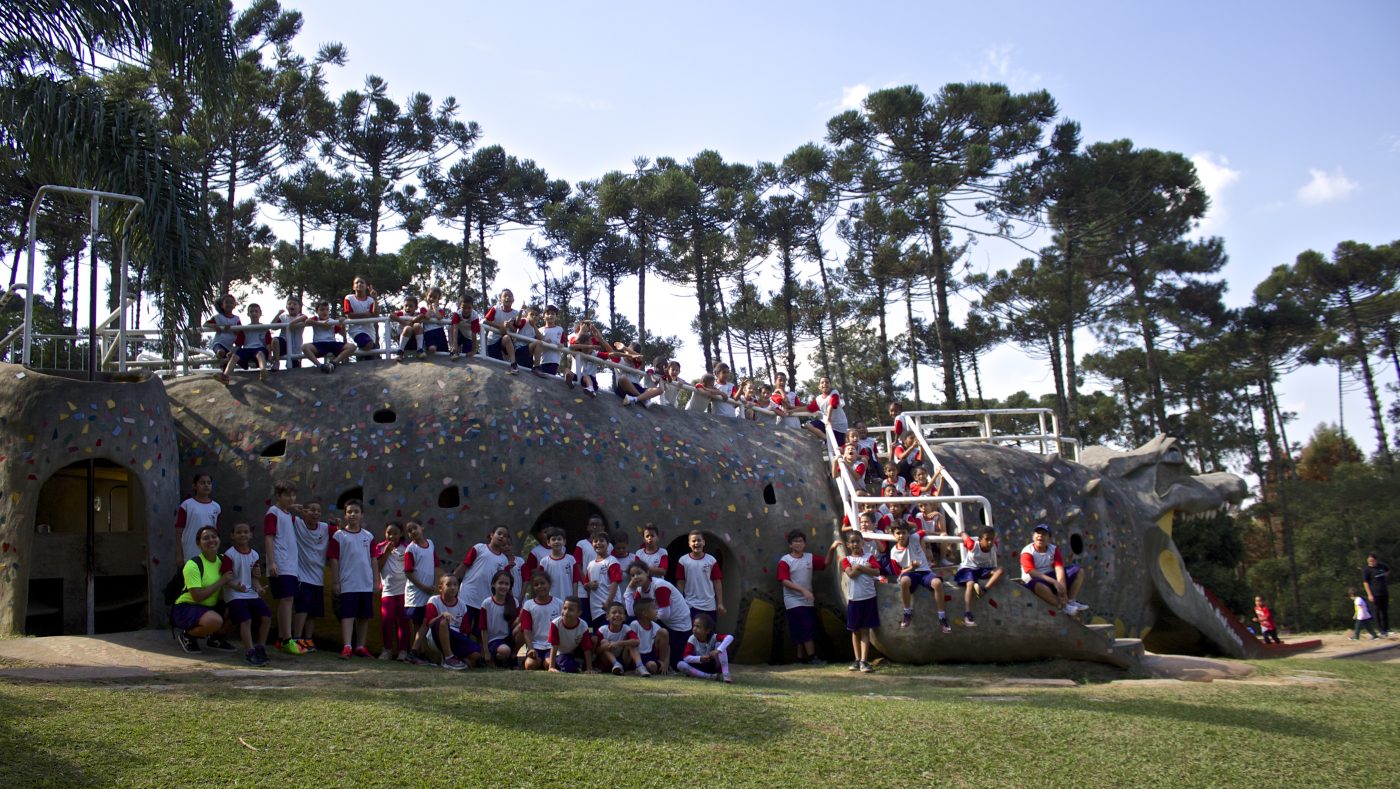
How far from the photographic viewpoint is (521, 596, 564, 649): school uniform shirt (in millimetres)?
12102

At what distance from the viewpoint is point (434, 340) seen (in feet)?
52.9

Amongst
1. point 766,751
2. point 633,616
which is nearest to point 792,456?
point 633,616

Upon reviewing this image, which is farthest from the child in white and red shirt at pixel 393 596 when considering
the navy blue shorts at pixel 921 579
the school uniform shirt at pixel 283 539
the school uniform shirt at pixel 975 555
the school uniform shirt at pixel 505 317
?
the school uniform shirt at pixel 975 555

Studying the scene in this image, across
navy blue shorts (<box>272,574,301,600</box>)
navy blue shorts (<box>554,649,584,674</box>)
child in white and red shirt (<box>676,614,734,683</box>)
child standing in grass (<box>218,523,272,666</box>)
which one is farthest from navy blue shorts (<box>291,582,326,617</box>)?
child in white and red shirt (<box>676,614,734,683</box>)

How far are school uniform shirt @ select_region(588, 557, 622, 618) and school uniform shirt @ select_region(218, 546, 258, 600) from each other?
3592mm

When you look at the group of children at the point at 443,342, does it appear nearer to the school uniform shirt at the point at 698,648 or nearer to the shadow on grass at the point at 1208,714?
the school uniform shirt at the point at 698,648

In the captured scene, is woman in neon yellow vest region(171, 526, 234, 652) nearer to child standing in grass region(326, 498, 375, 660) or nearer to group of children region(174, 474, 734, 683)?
group of children region(174, 474, 734, 683)

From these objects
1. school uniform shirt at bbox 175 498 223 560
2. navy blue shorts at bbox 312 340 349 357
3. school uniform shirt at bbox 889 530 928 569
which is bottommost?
school uniform shirt at bbox 889 530 928 569

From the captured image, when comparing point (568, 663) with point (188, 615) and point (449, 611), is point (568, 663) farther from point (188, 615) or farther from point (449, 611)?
point (188, 615)

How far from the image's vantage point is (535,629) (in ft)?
39.8

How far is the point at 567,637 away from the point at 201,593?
11.9ft

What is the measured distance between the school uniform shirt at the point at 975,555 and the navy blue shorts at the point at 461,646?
5949mm

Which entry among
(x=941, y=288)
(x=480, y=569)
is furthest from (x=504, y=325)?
(x=941, y=288)

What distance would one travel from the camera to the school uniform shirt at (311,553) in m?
12.3
